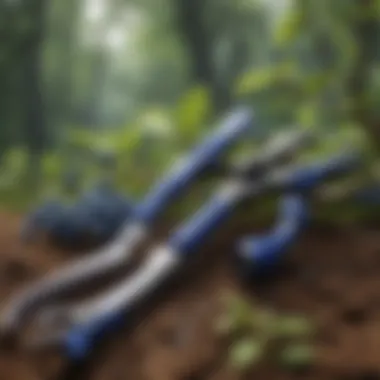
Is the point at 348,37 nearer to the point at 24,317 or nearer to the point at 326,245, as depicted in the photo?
the point at 326,245

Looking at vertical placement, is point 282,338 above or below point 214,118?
below

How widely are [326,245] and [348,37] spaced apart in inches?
7.7

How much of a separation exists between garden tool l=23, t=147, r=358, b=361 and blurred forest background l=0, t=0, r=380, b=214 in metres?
0.05

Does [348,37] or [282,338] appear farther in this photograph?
[348,37]

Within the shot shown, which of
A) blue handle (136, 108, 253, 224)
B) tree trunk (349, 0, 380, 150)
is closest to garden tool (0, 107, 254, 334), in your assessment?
blue handle (136, 108, 253, 224)

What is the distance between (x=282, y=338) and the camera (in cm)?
73

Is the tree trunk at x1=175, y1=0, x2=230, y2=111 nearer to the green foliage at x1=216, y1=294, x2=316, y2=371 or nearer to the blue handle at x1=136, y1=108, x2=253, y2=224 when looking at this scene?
the blue handle at x1=136, y1=108, x2=253, y2=224

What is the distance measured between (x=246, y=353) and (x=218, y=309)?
5 cm

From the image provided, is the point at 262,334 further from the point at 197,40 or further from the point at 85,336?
the point at 197,40

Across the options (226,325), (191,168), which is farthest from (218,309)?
(191,168)

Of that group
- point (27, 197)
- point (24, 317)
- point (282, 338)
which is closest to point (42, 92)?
point (27, 197)

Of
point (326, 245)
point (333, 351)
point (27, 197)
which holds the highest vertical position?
point (27, 197)

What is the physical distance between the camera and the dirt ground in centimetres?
72

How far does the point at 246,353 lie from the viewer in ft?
2.38
